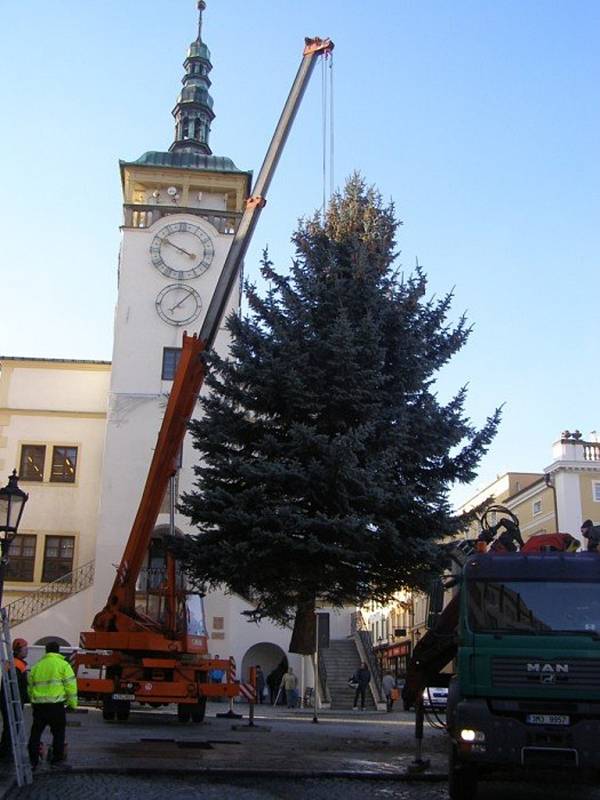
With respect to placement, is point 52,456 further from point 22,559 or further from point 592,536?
point 592,536

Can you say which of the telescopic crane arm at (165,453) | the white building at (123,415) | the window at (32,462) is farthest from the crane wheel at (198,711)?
the window at (32,462)

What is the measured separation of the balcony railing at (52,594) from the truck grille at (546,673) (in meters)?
29.0

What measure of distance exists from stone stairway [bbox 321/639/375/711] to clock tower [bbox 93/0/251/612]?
7.85 meters

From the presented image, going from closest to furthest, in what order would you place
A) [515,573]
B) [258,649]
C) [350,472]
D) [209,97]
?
[515,573]
[350,472]
[258,649]
[209,97]

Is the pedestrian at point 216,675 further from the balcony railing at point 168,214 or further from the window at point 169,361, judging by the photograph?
the balcony railing at point 168,214

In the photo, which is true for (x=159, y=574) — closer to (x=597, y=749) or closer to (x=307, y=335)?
(x=307, y=335)

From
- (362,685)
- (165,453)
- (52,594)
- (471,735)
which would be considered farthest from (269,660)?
(471,735)

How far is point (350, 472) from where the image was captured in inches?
695

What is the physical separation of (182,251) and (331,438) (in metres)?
22.7

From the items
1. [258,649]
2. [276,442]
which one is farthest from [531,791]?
[258,649]

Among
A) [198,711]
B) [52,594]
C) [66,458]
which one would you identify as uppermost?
[66,458]

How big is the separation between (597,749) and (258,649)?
2941cm

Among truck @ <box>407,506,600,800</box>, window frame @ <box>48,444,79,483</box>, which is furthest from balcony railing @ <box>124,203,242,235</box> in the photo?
truck @ <box>407,506,600,800</box>

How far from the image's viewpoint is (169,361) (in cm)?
3888
